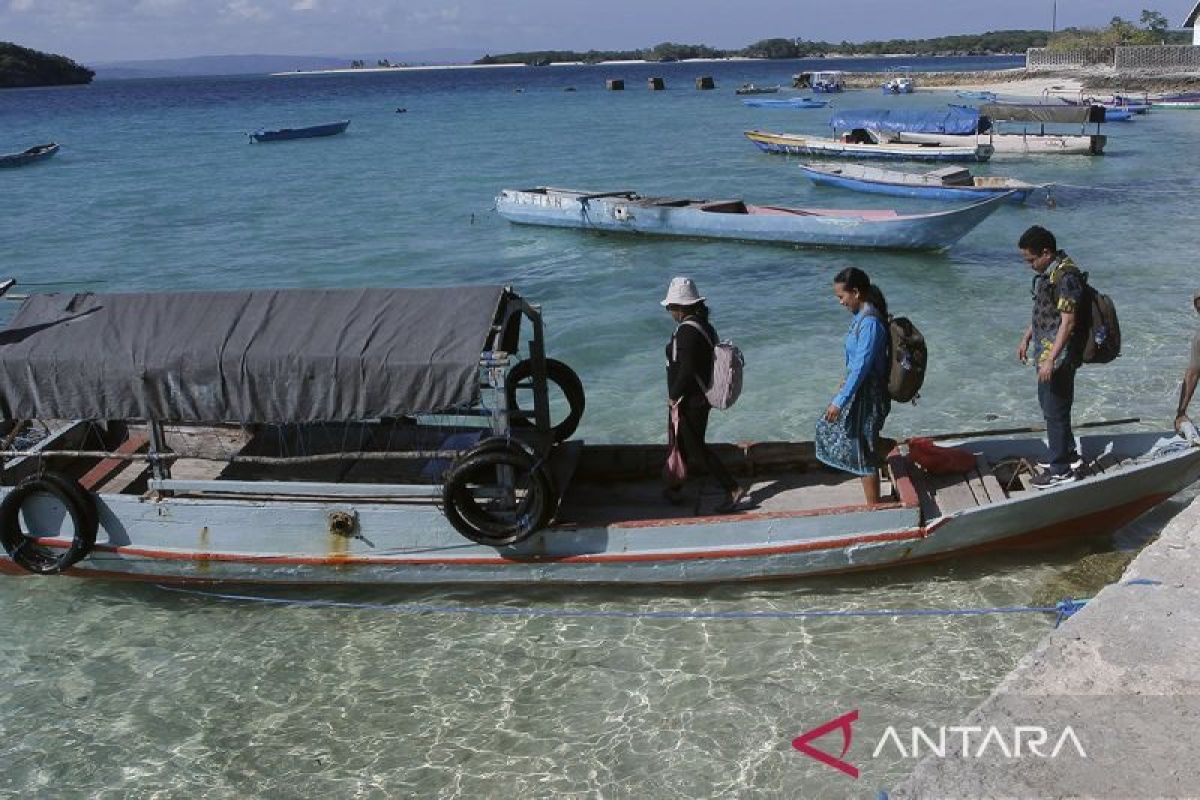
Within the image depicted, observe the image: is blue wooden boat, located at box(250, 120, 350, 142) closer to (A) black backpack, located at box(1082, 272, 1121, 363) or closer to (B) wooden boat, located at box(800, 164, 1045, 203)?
(B) wooden boat, located at box(800, 164, 1045, 203)

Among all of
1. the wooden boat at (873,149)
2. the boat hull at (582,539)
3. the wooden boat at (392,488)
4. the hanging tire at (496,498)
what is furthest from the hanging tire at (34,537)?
the wooden boat at (873,149)

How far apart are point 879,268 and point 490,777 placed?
17.7m

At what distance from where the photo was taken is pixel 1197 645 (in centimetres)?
620

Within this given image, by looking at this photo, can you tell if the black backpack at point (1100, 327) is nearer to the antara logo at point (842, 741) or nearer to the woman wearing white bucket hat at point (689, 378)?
the woman wearing white bucket hat at point (689, 378)

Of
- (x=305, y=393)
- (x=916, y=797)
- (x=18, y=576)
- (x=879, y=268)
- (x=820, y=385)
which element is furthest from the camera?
(x=879, y=268)

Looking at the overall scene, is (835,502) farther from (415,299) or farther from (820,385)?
(820,385)

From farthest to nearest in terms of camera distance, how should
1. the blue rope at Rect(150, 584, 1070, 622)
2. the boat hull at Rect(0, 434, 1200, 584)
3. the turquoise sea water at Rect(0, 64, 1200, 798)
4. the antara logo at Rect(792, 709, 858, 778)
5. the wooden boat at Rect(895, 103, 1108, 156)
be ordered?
the wooden boat at Rect(895, 103, 1108, 156), the boat hull at Rect(0, 434, 1200, 584), the blue rope at Rect(150, 584, 1070, 622), the turquoise sea water at Rect(0, 64, 1200, 798), the antara logo at Rect(792, 709, 858, 778)

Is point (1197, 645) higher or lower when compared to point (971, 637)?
higher

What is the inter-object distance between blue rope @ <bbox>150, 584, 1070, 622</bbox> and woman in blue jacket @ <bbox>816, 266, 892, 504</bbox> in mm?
950

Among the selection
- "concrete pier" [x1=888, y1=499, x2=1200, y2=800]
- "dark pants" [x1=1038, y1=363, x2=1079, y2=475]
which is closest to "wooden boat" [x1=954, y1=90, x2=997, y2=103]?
"dark pants" [x1=1038, y1=363, x2=1079, y2=475]

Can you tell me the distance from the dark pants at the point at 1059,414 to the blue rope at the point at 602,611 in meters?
1.24

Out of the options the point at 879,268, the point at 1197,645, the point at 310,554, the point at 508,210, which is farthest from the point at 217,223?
the point at 1197,645

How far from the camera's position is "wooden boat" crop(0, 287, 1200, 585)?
8.09 metres

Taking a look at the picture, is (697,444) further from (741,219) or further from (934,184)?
(934,184)
